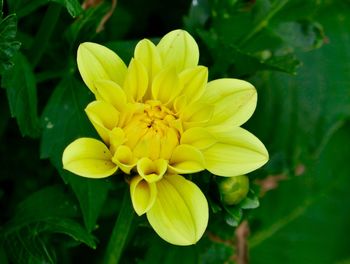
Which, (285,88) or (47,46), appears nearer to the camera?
(47,46)

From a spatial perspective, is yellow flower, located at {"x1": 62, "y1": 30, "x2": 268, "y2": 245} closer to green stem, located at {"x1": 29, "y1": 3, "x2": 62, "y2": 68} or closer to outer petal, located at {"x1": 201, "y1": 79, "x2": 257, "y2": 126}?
outer petal, located at {"x1": 201, "y1": 79, "x2": 257, "y2": 126}

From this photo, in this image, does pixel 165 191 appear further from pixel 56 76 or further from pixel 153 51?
pixel 56 76

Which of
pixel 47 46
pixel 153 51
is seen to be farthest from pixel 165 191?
pixel 47 46

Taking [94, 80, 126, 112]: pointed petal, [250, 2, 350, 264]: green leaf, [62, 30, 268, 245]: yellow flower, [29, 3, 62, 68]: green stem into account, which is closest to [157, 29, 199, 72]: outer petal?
[62, 30, 268, 245]: yellow flower

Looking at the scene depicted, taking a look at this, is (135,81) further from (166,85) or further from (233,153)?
(233,153)

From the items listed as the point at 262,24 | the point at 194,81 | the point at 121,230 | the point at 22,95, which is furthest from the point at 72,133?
the point at 262,24

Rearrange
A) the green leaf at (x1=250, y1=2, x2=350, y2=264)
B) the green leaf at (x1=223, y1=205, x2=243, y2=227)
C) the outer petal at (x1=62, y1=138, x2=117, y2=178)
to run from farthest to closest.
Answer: the green leaf at (x1=250, y1=2, x2=350, y2=264) < the green leaf at (x1=223, y1=205, x2=243, y2=227) < the outer petal at (x1=62, y1=138, x2=117, y2=178)
